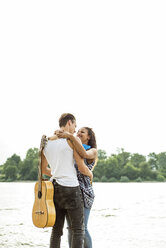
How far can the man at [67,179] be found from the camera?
3.92 m

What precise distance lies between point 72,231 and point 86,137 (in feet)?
3.52

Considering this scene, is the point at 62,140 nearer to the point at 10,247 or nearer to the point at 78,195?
the point at 78,195

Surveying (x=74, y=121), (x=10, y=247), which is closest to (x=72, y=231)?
(x=74, y=121)

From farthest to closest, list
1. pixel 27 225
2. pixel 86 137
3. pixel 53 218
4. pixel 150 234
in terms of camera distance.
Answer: pixel 27 225
pixel 150 234
pixel 86 137
pixel 53 218

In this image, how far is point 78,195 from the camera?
395cm

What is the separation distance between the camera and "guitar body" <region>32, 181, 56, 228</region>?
3.86m

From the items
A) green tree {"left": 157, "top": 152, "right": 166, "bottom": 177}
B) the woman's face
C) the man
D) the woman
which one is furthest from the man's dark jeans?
green tree {"left": 157, "top": 152, "right": 166, "bottom": 177}

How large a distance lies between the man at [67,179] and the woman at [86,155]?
65 millimetres

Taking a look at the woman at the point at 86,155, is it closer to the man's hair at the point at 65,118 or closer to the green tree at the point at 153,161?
the man's hair at the point at 65,118

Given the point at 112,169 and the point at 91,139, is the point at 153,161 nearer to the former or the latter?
the point at 112,169

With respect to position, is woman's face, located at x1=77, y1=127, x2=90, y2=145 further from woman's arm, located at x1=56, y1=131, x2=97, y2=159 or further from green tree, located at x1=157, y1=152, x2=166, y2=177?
green tree, located at x1=157, y1=152, x2=166, y2=177

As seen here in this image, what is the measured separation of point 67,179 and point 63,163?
0.53ft

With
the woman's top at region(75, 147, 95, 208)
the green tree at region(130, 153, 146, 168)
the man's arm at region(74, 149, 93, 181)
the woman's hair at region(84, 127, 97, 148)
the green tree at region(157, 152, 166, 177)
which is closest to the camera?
the man's arm at region(74, 149, 93, 181)

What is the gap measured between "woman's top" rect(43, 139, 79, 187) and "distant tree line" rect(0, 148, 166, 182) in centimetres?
10303
